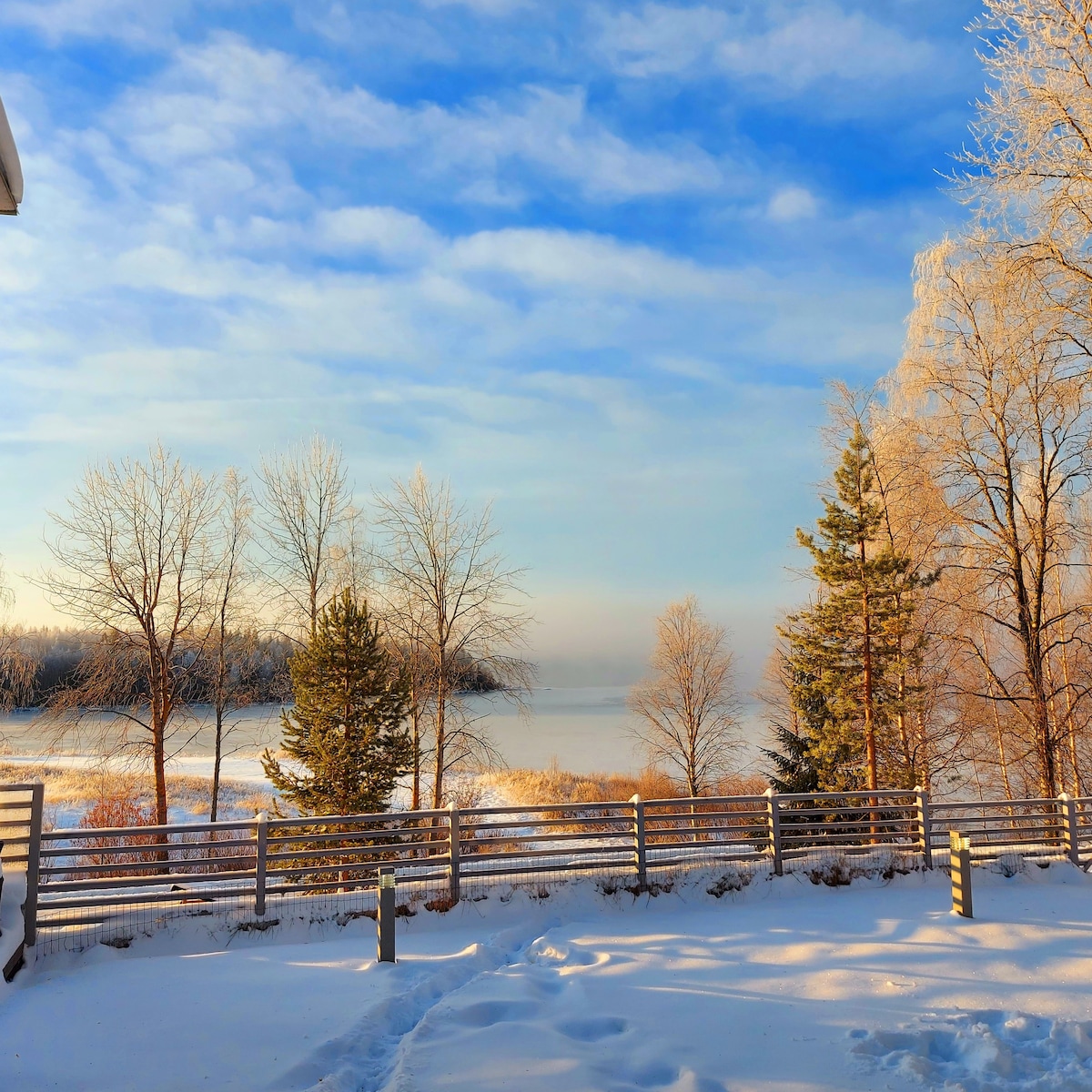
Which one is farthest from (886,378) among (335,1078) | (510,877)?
(335,1078)

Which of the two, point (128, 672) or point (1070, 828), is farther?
point (128, 672)

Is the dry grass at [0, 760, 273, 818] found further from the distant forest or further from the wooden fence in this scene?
the wooden fence

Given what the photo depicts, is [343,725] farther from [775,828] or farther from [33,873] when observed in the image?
[775,828]

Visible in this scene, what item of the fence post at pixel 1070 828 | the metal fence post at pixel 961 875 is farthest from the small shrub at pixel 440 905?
the fence post at pixel 1070 828

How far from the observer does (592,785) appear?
31.6 m

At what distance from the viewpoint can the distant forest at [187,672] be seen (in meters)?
19.6

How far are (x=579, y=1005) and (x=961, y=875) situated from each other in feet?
19.3

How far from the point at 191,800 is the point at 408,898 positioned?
25.9 m

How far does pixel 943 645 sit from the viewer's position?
24516mm

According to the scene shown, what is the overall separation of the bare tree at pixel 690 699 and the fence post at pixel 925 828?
2120 centimetres

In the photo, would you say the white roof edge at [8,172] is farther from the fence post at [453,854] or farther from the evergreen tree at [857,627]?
the evergreen tree at [857,627]

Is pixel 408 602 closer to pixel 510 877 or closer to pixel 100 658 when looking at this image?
pixel 100 658

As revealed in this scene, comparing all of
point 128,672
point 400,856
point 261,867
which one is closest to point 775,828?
point 400,856

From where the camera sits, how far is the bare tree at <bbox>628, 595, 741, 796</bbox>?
1367 inches
